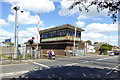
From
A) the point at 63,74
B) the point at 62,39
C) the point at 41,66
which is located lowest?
the point at 41,66

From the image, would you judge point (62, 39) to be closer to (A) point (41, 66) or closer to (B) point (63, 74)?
(A) point (41, 66)

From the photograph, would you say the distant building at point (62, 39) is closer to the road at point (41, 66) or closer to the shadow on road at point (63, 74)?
the road at point (41, 66)

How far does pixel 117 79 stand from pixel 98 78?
77 centimetres

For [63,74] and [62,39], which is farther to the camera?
[62,39]

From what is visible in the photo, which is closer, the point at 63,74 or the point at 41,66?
the point at 63,74

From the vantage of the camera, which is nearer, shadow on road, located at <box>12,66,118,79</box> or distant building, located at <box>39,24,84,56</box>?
shadow on road, located at <box>12,66,118,79</box>

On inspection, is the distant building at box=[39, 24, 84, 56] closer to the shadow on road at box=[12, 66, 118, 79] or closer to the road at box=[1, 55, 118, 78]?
the road at box=[1, 55, 118, 78]

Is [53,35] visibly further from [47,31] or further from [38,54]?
[38,54]

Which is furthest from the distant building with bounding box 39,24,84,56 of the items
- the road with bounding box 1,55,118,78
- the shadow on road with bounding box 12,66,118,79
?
the shadow on road with bounding box 12,66,118,79

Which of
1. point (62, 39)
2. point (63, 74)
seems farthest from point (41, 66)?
point (62, 39)

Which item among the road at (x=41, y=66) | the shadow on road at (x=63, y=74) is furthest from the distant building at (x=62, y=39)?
the shadow on road at (x=63, y=74)

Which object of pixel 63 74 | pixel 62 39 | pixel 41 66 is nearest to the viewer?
pixel 63 74

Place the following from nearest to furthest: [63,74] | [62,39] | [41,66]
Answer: [63,74] < [41,66] < [62,39]

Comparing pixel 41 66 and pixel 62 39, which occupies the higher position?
pixel 62 39
